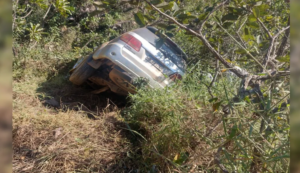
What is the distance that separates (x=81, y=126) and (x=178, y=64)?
1865mm

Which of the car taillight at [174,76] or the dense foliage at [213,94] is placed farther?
the car taillight at [174,76]

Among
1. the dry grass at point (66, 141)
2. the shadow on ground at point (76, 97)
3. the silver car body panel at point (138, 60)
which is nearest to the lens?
the dry grass at point (66, 141)

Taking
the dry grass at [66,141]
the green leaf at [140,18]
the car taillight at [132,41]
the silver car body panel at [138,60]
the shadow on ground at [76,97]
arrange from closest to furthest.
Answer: the green leaf at [140,18] < the dry grass at [66,141] < the silver car body panel at [138,60] < the car taillight at [132,41] < the shadow on ground at [76,97]

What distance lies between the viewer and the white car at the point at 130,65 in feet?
12.6

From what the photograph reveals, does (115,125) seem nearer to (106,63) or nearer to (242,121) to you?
(106,63)

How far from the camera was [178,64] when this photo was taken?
4.35 meters

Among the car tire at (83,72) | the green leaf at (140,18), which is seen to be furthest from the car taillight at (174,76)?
the green leaf at (140,18)

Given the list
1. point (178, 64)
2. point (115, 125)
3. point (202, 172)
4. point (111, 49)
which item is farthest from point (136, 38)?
point (202, 172)

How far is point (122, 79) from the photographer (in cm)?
389

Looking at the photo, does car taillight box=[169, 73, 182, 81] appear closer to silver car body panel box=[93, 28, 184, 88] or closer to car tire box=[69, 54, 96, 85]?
silver car body panel box=[93, 28, 184, 88]

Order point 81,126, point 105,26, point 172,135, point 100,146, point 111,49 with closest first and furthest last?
point 172,135
point 100,146
point 81,126
point 111,49
point 105,26

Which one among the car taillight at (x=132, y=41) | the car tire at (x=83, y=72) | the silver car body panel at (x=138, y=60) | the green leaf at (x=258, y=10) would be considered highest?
the green leaf at (x=258, y=10)

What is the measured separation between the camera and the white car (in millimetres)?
3855

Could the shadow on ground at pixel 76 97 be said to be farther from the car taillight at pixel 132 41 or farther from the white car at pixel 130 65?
the car taillight at pixel 132 41
